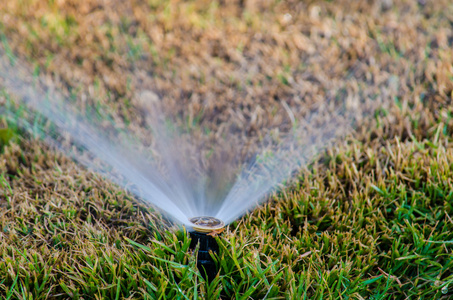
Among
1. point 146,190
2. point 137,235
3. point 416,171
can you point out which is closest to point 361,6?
point 416,171

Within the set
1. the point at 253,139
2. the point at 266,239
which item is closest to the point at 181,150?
the point at 253,139

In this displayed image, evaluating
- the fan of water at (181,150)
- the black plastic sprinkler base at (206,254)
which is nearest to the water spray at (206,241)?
the black plastic sprinkler base at (206,254)

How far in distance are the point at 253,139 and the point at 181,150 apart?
453mm

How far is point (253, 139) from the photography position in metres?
2.81

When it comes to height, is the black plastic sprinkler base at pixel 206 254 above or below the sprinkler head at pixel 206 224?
below

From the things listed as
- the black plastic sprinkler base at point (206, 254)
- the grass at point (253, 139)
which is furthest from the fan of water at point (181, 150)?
the black plastic sprinkler base at point (206, 254)

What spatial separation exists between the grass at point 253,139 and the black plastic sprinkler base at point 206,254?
0.13 ft

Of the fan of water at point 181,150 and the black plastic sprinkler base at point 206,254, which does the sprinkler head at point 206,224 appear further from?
the fan of water at point 181,150

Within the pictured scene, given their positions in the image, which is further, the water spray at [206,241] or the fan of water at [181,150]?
the fan of water at [181,150]

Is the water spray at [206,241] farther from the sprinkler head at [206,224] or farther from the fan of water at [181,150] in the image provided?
the fan of water at [181,150]

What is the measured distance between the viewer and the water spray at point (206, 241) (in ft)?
5.89

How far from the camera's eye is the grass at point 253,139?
1846 millimetres

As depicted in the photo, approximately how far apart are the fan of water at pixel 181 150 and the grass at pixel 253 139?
0.28 ft

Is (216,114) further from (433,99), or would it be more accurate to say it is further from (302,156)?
(433,99)
